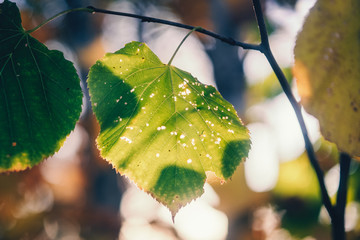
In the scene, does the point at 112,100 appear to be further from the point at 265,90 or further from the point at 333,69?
the point at 265,90

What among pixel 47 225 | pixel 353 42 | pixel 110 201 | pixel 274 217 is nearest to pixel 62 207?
pixel 47 225

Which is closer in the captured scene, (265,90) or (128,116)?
(128,116)

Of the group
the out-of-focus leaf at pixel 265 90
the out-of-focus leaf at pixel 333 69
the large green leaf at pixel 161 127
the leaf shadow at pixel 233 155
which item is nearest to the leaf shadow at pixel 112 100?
Answer: the large green leaf at pixel 161 127

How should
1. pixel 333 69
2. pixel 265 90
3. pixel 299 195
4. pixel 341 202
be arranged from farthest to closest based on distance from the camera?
1. pixel 265 90
2. pixel 299 195
3. pixel 341 202
4. pixel 333 69

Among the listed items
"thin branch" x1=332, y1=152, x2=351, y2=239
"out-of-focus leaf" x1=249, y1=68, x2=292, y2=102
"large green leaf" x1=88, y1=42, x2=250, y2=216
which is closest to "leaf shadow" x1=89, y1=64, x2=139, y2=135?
"large green leaf" x1=88, y1=42, x2=250, y2=216

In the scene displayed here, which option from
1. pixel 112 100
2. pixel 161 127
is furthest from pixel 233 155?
pixel 112 100

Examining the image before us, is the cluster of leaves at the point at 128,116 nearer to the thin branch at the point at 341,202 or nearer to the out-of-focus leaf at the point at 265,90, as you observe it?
the thin branch at the point at 341,202

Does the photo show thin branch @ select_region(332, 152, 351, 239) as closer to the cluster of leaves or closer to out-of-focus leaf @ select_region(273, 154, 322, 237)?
the cluster of leaves

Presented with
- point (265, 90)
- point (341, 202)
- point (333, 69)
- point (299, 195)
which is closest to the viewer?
point (333, 69)
